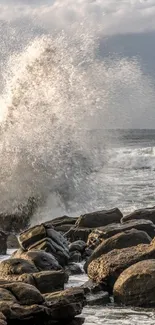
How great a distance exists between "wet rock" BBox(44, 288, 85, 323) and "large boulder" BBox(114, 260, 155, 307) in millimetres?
829

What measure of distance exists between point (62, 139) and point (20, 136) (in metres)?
1.87

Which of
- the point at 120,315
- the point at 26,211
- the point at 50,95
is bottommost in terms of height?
the point at 120,315

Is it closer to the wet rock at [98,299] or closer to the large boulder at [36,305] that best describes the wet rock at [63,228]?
the wet rock at [98,299]

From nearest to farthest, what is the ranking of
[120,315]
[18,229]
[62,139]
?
[120,315], [18,229], [62,139]

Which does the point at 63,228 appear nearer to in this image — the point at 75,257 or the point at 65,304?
the point at 75,257

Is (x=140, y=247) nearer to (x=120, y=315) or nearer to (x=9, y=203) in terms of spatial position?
(x=120, y=315)

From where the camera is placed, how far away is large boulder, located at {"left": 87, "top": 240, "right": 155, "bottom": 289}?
845 centimetres

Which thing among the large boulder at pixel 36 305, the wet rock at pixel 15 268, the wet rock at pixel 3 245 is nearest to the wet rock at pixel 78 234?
the wet rock at pixel 3 245

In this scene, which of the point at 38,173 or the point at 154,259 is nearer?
the point at 154,259

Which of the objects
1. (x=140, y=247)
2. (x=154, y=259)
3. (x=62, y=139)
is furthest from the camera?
(x=62, y=139)

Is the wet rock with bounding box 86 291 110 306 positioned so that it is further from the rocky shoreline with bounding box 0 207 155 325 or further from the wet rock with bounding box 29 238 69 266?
the wet rock with bounding box 29 238 69 266

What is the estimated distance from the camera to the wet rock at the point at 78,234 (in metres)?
12.5

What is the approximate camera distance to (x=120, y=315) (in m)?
7.40

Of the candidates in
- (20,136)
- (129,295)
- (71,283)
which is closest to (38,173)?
(20,136)
